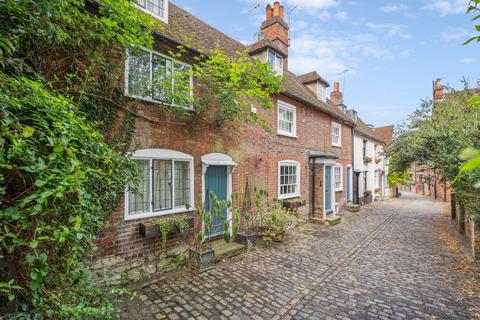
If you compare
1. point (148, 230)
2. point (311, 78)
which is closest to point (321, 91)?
point (311, 78)

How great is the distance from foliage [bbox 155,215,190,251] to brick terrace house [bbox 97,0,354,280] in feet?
0.68

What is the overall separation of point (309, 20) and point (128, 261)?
9.91 m

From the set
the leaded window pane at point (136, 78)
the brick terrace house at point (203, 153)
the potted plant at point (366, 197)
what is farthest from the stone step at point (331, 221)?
the leaded window pane at point (136, 78)

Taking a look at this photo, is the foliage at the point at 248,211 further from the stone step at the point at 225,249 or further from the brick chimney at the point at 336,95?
the brick chimney at the point at 336,95

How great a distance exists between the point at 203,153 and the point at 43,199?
5.04 meters

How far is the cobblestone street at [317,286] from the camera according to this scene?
426cm

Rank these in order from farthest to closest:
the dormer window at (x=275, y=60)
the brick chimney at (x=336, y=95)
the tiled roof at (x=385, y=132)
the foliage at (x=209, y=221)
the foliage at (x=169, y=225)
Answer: the tiled roof at (x=385, y=132)
the brick chimney at (x=336, y=95)
the dormer window at (x=275, y=60)
the foliage at (x=209, y=221)
the foliage at (x=169, y=225)

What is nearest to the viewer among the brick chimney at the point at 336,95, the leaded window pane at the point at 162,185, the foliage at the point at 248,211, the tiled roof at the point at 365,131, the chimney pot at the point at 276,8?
the leaded window pane at the point at 162,185

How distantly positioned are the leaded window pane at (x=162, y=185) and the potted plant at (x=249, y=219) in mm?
2708

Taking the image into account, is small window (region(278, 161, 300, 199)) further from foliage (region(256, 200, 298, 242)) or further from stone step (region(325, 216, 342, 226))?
stone step (region(325, 216, 342, 226))

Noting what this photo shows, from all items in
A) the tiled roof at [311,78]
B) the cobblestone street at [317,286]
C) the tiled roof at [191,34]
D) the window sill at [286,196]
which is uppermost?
the tiled roof at [311,78]

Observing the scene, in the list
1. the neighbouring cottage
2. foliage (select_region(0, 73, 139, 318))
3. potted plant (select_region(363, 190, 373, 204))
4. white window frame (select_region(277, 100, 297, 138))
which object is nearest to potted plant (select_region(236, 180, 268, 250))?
white window frame (select_region(277, 100, 297, 138))

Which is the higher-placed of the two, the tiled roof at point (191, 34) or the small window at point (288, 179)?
the tiled roof at point (191, 34)

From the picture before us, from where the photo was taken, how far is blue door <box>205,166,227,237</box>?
737 centimetres
